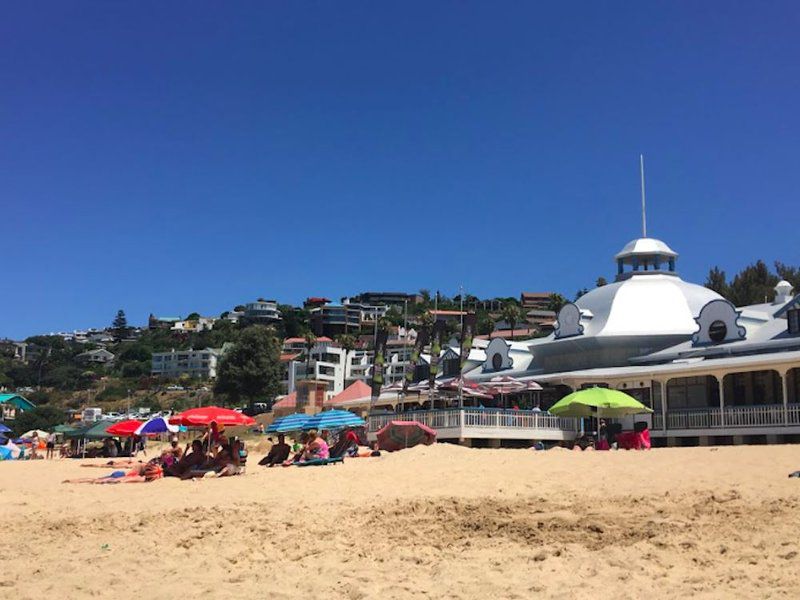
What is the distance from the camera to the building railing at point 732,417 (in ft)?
77.6

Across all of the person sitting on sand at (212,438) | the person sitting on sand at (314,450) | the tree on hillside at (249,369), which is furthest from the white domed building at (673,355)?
the tree on hillside at (249,369)

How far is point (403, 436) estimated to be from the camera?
2289 cm

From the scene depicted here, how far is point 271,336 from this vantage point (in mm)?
68875

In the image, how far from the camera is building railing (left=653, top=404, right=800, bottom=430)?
23656 millimetres

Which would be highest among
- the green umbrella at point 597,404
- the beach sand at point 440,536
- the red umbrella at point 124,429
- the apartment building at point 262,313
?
the apartment building at point 262,313

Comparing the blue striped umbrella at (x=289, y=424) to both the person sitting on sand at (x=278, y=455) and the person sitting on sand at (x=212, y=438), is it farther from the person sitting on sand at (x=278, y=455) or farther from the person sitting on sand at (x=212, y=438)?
the person sitting on sand at (x=212, y=438)

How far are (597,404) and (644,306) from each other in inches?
497

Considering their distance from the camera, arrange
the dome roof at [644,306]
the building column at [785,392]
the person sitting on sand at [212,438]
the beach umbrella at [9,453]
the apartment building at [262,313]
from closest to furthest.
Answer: the person sitting on sand at [212,438] → the building column at [785,392] → the beach umbrella at [9,453] → the dome roof at [644,306] → the apartment building at [262,313]

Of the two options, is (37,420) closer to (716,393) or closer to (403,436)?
(403,436)

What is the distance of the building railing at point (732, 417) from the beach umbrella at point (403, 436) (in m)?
8.61

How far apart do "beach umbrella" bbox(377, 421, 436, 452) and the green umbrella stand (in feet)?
11.8

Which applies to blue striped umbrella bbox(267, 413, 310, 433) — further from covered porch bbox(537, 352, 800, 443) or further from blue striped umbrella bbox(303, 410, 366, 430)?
covered porch bbox(537, 352, 800, 443)

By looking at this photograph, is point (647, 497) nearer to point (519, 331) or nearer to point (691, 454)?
point (691, 454)

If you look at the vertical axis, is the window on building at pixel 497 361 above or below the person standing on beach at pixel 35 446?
above
